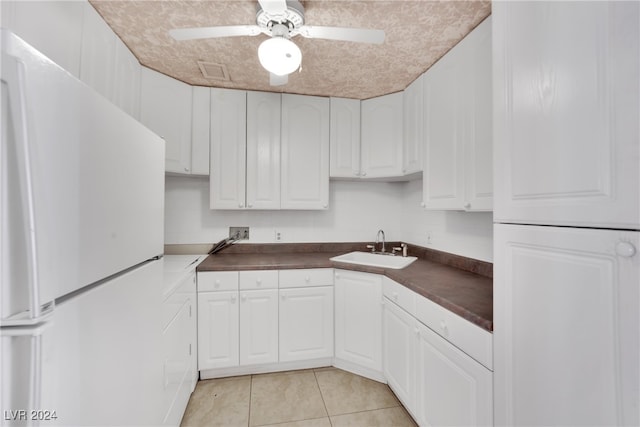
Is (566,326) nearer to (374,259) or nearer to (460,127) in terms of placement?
(460,127)

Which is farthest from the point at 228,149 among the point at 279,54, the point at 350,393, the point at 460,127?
the point at 350,393

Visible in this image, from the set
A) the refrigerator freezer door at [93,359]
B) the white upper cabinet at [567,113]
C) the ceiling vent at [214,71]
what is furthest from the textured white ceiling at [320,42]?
the refrigerator freezer door at [93,359]

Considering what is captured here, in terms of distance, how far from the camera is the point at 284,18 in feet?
4.13

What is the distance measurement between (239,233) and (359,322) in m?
1.34

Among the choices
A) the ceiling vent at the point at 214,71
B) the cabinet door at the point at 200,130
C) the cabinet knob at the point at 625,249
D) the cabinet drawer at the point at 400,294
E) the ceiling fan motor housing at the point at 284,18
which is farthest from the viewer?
the cabinet door at the point at 200,130

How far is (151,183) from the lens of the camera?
2.91 feet

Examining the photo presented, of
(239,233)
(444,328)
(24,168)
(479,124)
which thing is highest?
(479,124)

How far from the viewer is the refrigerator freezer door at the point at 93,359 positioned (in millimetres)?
397

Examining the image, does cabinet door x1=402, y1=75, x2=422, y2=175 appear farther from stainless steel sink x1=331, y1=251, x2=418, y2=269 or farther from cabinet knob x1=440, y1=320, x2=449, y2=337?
cabinet knob x1=440, y1=320, x2=449, y2=337

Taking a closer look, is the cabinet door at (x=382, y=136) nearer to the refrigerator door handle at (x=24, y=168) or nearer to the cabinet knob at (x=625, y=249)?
the cabinet knob at (x=625, y=249)

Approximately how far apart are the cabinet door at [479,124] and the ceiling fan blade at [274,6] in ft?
3.36

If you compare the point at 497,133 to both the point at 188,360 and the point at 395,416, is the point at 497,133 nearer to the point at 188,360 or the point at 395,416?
the point at 395,416

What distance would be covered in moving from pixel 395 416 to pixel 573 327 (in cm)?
136

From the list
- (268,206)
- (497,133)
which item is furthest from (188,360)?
(497,133)
